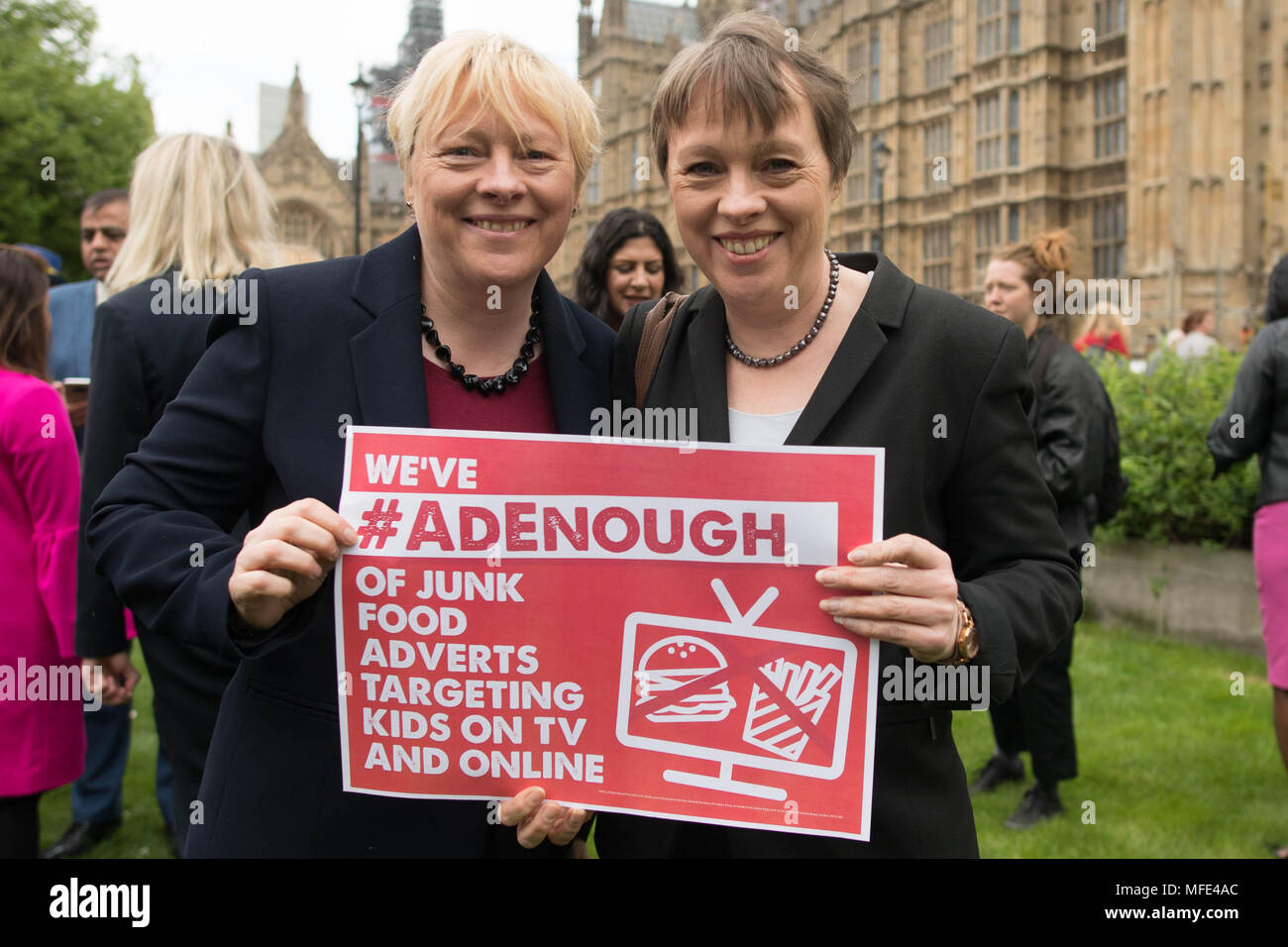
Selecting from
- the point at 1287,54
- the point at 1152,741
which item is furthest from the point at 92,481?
the point at 1287,54

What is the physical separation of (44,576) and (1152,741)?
5126mm

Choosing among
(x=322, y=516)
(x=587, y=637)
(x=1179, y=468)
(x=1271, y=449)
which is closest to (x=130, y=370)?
(x=322, y=516)

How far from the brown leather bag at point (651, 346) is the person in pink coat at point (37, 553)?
1.96m

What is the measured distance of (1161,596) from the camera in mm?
7590

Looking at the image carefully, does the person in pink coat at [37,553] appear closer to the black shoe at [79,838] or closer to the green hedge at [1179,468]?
the black shoe at [79,838]

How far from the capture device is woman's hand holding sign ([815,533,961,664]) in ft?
5.24

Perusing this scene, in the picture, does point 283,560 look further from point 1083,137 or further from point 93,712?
point 1083,137

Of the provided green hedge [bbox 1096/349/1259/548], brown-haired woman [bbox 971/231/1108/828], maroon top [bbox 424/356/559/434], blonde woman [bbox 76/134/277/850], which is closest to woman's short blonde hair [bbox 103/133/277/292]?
blonde woman [bbox 76/134/277/850]

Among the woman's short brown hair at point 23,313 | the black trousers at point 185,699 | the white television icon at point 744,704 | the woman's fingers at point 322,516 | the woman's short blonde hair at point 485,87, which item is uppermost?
the woman's short blonde hair at point 485,87

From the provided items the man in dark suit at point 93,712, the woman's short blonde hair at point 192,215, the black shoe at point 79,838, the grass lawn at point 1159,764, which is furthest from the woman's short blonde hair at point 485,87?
the black shoe at point 79,838

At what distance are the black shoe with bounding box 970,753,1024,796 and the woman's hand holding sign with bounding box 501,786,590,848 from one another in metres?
4.06

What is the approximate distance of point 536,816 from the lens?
5.77ft

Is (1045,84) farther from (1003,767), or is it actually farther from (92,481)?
(92,481)

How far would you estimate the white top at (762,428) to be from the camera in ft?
6.14
